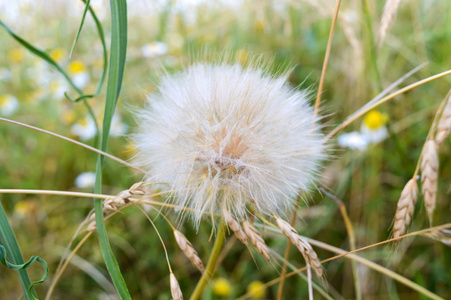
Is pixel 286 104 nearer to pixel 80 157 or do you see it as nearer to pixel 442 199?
pixel 442 199

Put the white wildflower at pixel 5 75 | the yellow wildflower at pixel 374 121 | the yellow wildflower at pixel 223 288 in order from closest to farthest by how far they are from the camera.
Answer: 1. the yellow wildflower at pixel 223 288
2. the yellow wildflower at pixel 374 121
3. the white wildflower at pixel 5 75

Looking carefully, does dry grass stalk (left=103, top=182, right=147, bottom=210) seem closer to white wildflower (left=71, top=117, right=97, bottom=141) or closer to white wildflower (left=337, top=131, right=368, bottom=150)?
white wildflower (left=337, top=131, right=368, bottom=150)

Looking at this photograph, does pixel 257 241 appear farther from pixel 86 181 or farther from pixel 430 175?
pixel 86 181

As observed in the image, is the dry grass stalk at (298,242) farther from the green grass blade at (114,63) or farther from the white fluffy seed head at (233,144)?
the green grass blade at (114,63)

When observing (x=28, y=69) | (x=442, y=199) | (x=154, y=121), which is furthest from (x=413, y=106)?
(x=28, y=69)

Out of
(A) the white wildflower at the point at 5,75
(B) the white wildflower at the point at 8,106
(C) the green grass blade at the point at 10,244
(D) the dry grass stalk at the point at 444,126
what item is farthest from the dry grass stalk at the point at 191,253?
(A) the white wildflower at the point at 5,75

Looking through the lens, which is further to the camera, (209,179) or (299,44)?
(299,44)
